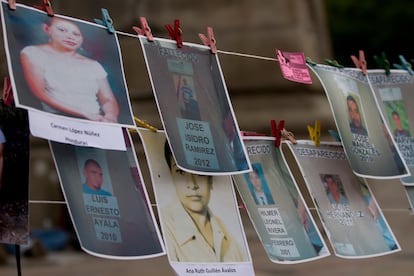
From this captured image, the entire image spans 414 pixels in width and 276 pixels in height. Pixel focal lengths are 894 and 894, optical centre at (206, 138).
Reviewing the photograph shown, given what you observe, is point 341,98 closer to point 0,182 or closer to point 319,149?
point 319,149

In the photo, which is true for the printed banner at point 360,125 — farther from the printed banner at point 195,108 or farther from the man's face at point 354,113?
the printed banner at point 195,108

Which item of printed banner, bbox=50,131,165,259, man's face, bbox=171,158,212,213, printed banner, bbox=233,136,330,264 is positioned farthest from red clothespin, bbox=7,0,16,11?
printed banner, bbox=233,136,330,264

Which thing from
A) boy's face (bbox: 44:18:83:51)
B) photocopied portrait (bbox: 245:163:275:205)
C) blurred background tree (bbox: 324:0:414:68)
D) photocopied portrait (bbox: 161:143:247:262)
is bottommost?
photocopied portrait (bbox: 161:143:247:262)

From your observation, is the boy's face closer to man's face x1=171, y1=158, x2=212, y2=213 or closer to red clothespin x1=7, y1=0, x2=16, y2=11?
red clothespin x1=7, y1=0, x2=16, y2=11

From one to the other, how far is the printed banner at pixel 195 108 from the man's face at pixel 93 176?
0.18 meters

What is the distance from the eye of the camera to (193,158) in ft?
7.02

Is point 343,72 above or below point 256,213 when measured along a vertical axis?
above

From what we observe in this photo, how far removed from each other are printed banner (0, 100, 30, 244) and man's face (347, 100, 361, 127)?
93 cm

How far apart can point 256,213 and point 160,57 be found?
50 centimetres

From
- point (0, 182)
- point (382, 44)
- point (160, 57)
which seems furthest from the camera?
point (382, 44)

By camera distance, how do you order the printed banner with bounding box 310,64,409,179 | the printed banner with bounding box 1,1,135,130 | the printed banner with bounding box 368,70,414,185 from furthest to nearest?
1. the printed banner with bounding box 368,70,414,185
2. the printed banner with bounding box 310,64,409,179
3. the printed banner with bounding box 1,1,135,130

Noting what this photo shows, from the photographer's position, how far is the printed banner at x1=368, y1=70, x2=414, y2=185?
8.67 ft

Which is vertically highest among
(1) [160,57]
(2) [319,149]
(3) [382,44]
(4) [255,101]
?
(3) [382,44]

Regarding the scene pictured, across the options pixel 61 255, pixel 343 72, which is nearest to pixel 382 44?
pixel 61 255
